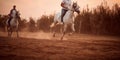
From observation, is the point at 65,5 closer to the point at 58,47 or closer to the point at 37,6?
the point at 37,6

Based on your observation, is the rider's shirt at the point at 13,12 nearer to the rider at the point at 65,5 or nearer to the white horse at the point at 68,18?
the white horse at the point at 68,18

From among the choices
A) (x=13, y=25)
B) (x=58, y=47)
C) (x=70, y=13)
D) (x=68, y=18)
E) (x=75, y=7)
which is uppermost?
(x=75, y=7)

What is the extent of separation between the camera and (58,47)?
640 cm

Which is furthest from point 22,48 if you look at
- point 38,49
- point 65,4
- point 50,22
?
point 65,4

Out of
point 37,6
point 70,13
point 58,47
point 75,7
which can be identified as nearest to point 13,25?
point 37,6

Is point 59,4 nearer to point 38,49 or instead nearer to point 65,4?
point 65,4

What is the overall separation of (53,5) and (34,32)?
2.36 feet

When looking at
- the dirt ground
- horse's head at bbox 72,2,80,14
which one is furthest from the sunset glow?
the dirt ground

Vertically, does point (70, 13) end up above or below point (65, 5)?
below

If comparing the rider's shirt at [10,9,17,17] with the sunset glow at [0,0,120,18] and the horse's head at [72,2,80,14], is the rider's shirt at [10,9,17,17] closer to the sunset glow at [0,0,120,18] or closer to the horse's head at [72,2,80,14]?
the sunset glow at [0,0,120,18]

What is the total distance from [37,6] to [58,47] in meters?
1.00

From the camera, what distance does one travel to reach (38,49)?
21.0ft

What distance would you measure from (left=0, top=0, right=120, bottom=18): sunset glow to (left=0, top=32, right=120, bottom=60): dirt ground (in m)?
0.45

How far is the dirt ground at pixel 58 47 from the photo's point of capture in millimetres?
6180
